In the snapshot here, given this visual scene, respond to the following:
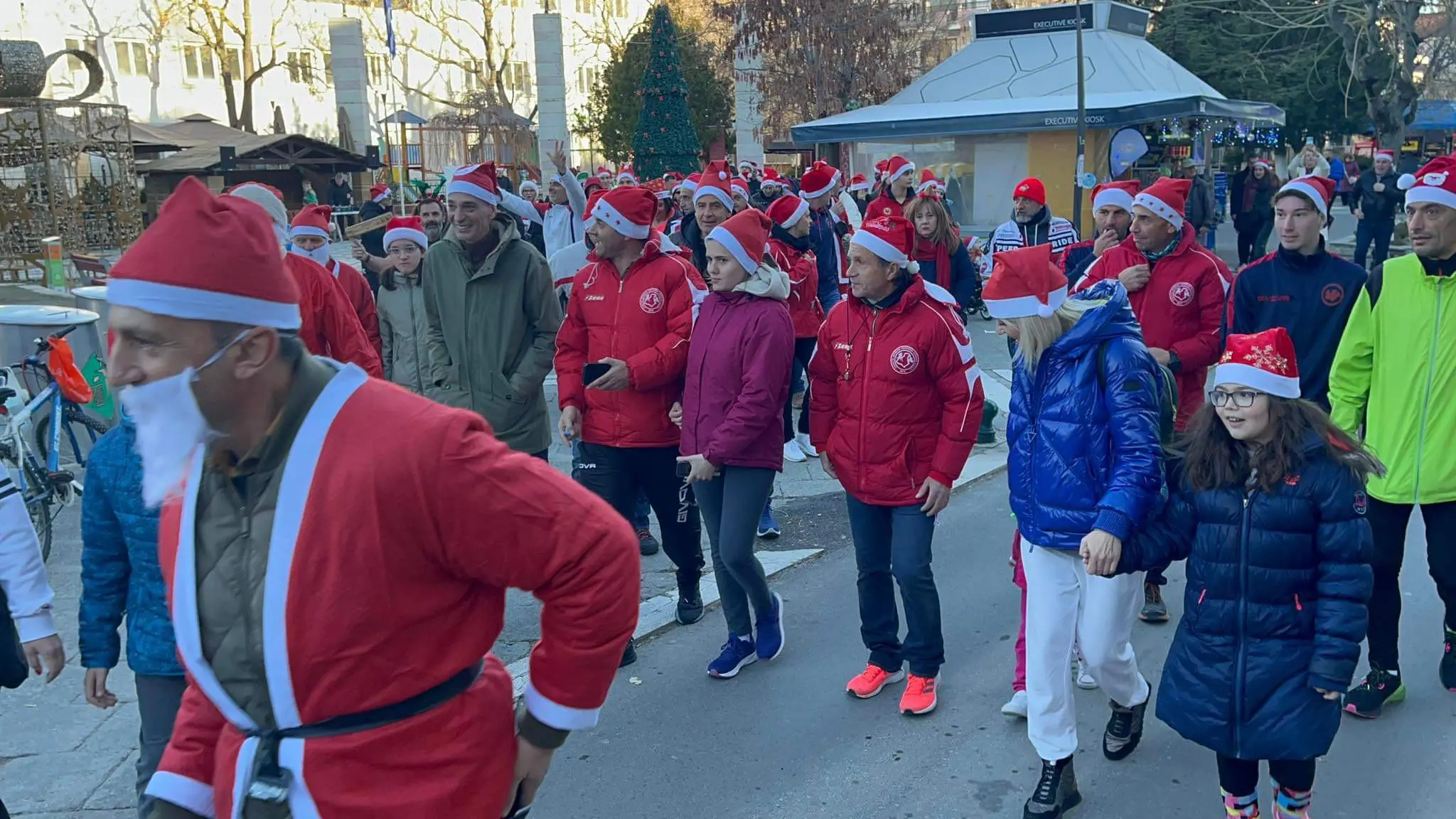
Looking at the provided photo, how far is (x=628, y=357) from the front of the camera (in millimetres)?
5523

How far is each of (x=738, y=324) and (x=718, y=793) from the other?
1.86 m

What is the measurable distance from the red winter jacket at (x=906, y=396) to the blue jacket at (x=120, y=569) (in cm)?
255

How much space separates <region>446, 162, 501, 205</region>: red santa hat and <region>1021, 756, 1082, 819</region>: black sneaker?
348cm

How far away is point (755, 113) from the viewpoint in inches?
1394

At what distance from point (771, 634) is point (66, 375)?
519cm

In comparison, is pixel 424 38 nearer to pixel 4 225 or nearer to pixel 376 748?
pixel 4 225

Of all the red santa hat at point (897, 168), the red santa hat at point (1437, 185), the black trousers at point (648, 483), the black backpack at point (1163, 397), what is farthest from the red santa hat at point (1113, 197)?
the red santa hat at point (897, 168)

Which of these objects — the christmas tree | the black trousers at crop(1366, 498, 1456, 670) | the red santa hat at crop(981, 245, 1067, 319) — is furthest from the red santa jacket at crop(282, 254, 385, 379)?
the christmas tree

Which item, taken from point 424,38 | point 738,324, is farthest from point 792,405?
point 424,38

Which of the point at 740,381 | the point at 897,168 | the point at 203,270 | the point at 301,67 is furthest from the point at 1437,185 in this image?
the point at 301,67

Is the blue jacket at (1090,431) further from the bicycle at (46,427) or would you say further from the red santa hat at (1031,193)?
the red santa hat at (1031,193)

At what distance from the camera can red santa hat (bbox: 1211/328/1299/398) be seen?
3.56m

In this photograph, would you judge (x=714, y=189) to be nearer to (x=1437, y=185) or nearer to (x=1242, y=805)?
(x=1437, y=185)

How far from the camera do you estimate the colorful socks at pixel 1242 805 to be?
3.68 metres
